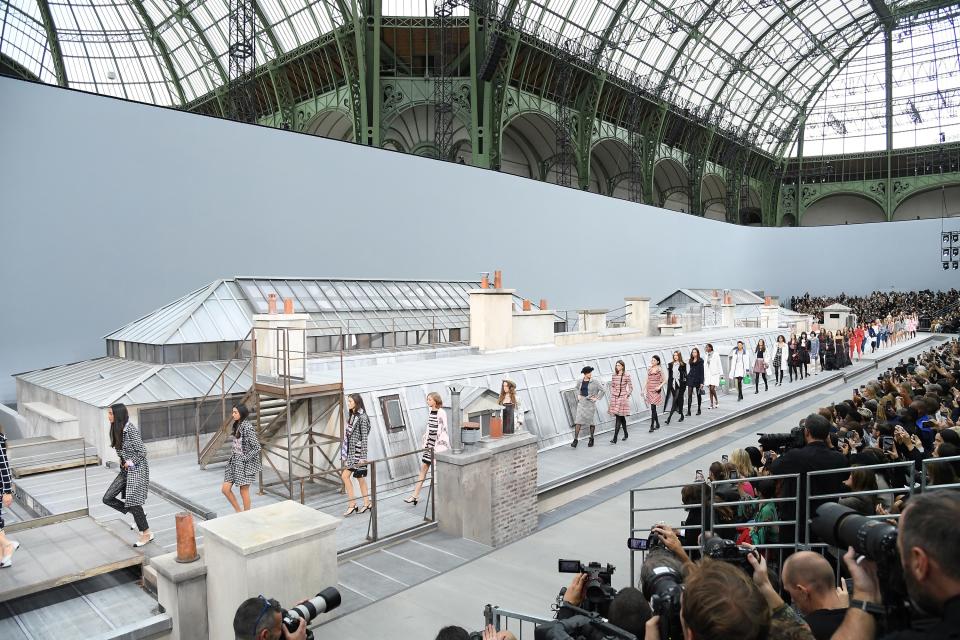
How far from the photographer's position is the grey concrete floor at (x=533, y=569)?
6.01m

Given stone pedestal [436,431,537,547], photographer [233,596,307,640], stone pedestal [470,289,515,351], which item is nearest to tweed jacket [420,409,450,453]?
stone pedestal [436,431,537,547]

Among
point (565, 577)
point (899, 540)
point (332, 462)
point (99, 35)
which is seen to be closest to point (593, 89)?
point (99, 35)

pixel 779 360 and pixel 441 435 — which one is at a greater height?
pixel 441 435

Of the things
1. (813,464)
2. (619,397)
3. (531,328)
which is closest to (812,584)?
(813,464)

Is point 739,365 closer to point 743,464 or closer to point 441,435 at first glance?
point 743,464

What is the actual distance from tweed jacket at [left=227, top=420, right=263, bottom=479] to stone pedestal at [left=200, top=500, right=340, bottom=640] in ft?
5.83

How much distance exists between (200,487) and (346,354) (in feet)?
19.3

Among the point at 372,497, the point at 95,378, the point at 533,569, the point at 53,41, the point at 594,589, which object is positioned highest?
the point at 53,41

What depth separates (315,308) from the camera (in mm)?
16625

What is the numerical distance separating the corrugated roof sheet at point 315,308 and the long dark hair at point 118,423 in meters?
6.58

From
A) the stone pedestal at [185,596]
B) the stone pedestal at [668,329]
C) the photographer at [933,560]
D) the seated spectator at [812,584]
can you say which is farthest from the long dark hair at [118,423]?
the stone pedestal at [668,329]

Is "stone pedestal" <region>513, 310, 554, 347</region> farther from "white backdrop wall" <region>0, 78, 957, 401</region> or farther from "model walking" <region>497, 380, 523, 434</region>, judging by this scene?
"model walking" <region>497, 380, 523, 434</region>

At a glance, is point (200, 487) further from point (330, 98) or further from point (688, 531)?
point (330, 98)

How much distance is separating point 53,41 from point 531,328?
20.9m
